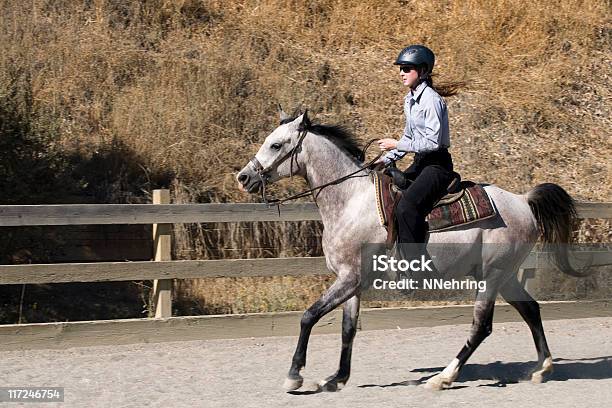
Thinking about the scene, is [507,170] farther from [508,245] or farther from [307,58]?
[508,245]

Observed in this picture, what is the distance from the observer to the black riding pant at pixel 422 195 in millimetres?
6672

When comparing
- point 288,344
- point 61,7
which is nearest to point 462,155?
point 288,344

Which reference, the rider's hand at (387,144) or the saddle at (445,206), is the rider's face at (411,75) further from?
the saddle at (445,206)

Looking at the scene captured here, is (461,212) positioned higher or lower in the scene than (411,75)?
lower

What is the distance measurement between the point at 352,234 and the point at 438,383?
4.47 feet

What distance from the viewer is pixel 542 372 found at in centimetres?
706

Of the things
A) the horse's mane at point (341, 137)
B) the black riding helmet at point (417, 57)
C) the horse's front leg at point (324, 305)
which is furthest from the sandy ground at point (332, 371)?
the black riding helmet at point (417, 57)

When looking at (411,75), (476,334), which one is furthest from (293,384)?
(411,75)

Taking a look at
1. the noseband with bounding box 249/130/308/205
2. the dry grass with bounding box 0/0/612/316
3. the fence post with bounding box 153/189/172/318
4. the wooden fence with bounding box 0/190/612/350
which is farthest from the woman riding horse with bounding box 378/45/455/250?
the dry grass with bounding box 0/0/612/316

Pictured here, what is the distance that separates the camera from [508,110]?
14367mm

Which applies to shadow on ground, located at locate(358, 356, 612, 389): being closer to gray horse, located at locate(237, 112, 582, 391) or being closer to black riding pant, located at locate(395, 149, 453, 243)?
gray horse, located at locate(237, 112, 582, 391)

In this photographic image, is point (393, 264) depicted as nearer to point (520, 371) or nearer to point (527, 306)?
point (527, 306)

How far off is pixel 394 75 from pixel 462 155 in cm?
247

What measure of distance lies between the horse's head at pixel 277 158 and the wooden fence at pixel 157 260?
1.82m
